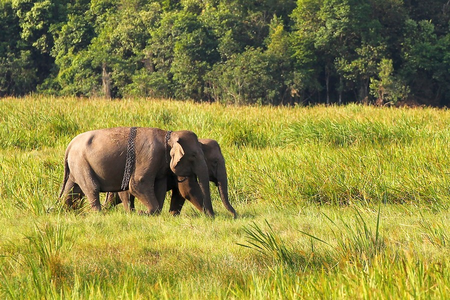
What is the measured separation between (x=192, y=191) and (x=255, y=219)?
0.74 metres

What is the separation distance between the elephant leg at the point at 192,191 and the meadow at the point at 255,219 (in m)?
0.31

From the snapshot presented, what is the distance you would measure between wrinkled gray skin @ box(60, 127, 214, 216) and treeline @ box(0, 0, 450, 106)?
3781 centimetres

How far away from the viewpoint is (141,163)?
290 inches

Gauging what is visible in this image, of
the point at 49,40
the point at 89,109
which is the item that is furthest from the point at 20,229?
the point at 49,40

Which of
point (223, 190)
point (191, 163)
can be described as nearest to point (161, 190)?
point (191, 163)

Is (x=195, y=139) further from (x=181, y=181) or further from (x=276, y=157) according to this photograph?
(x=276, y=157)

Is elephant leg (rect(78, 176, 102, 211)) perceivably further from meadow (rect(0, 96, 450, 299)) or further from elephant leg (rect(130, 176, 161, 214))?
elephant leg (rect(130, 176, 161, 214))

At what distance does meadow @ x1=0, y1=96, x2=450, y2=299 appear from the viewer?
14.5 feet

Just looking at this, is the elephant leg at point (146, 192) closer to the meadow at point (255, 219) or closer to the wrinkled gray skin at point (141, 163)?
the wrinkled gray skin at point (141, 163)

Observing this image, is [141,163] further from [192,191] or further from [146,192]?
[192,191]

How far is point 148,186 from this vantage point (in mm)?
7320

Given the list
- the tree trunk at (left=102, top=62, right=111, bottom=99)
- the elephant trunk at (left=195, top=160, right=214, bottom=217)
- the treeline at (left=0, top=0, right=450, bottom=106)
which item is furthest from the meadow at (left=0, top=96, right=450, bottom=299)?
the tree trunk at (left=102, top=62, right=111, bottom=99)

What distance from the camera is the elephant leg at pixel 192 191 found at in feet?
24.2

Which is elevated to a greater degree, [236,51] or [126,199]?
[126,199]
